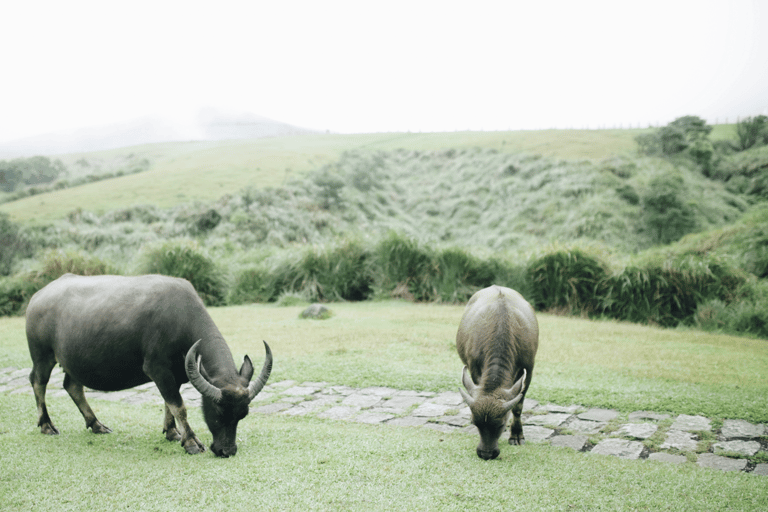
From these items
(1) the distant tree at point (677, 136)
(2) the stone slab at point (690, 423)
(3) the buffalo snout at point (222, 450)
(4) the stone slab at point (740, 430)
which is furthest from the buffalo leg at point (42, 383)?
(1) the distant tree at point (677, 136)

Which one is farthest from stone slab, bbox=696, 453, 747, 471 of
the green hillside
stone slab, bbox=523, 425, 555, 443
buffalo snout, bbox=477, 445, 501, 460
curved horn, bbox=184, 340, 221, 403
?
the green hillside

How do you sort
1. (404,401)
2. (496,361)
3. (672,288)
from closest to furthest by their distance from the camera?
1. (496,361)
2. (404,401)
3. (672,288)

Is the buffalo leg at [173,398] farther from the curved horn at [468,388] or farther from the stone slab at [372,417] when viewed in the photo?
the curved horn at [468,388]

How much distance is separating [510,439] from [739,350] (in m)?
6.60

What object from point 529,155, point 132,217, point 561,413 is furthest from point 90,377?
point 529,155

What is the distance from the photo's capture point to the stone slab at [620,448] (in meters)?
4.61

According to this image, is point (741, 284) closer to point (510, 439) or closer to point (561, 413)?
point (561, 413)

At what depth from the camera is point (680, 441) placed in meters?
4.89

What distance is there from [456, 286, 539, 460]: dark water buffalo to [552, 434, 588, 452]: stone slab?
35 cm

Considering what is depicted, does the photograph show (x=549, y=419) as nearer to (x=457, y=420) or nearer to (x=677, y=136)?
(x=457, y=420)

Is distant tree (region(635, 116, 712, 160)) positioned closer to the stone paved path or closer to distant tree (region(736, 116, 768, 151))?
distant tree (region(736, 116, 768, 151))

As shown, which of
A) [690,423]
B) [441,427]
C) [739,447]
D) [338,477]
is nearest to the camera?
[338,477]

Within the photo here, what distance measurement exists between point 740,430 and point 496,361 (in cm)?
288

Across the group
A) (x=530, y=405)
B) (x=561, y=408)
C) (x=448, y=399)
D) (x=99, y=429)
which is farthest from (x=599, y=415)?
(x=99, y=429)
